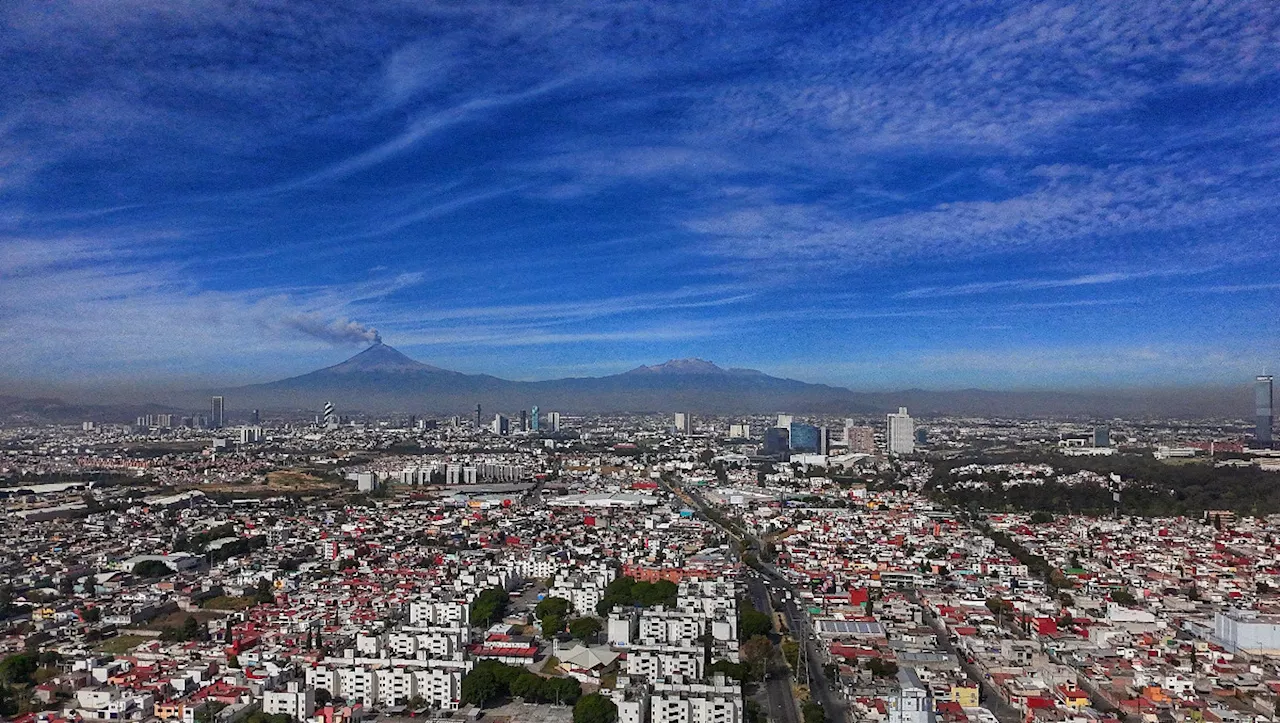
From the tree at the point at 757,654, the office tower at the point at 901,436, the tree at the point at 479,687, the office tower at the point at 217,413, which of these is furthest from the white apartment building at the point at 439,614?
the office tower at the point at 217,413

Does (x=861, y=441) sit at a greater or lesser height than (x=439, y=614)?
greater

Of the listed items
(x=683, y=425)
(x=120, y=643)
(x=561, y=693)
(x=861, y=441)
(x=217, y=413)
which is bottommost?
(x=120, y=643)

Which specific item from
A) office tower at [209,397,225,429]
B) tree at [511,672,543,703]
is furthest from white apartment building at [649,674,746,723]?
office tower at [209,397,225,429]

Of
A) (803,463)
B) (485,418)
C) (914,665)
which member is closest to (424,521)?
(914,665)

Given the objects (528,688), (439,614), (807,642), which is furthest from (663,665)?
(439,614)

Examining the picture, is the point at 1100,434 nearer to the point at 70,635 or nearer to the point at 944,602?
the point at 944,602

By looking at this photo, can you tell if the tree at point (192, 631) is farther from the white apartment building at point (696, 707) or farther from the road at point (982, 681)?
the road at point (982, 681)

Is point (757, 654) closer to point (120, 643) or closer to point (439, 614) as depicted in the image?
point (439, 614)
